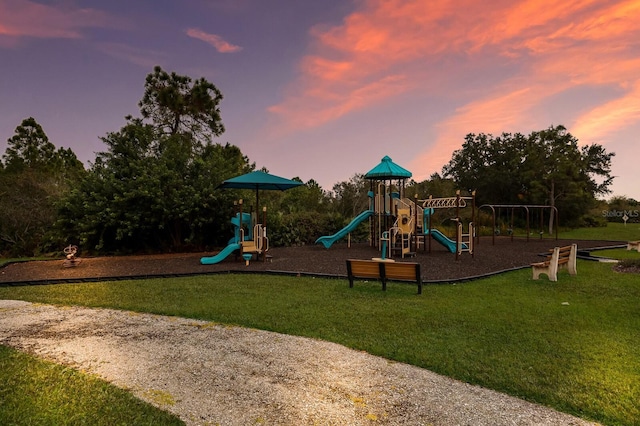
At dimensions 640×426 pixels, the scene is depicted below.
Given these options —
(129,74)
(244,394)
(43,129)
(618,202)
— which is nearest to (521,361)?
(244,394)

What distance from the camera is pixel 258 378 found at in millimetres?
3588

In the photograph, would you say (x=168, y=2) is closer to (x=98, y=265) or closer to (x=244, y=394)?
(x=98, y=265)

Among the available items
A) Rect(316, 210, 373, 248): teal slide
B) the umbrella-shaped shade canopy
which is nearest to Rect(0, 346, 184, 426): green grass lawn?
the umbrella-shaped shade canopy

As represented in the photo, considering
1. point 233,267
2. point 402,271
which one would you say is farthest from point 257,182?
point 402,271

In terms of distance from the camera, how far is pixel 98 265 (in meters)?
11.8

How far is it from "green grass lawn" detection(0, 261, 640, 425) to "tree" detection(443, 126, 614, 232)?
860 inches

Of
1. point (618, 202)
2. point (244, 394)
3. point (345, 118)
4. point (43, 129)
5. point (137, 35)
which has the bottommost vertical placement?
point (244, 394)

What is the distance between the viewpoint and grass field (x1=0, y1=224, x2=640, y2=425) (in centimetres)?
337

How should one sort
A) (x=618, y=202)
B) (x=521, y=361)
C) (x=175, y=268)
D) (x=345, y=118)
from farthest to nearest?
1. (x=618, y=202)
2. (x=345, y=118)
3. (x=175, y=268)
4. (x=521, y=361)

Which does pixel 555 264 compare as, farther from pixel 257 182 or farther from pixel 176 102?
pixel 176 102

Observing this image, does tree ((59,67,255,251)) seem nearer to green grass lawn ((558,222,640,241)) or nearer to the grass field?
the grass field

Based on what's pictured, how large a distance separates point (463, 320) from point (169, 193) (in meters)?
13.0

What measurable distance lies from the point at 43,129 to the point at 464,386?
155ft

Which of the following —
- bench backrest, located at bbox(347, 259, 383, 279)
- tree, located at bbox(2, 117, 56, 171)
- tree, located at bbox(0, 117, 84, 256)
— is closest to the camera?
bench backrest, located at bbox(347, 259, 383, 279)
